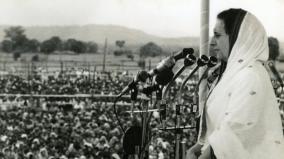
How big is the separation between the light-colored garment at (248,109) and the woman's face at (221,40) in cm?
4

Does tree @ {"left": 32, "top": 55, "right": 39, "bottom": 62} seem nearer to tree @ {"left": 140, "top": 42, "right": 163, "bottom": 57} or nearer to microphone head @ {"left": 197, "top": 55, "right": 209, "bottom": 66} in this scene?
tree @ {"left": 140, "top": 42, "right": 163, "bottom": 57}

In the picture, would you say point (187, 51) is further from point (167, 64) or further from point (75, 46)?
point (75, 46)

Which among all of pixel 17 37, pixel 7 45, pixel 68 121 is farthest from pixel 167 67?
pixel 7 45

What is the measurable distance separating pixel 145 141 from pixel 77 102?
55.3 ft

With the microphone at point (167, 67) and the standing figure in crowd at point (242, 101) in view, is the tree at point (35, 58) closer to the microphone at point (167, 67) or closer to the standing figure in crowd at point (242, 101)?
the microphone at point (167, 67)

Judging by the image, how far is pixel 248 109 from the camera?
1517mm

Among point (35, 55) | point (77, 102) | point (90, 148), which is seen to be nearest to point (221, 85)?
point (90, 148)

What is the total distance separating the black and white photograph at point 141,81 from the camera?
1569 mm

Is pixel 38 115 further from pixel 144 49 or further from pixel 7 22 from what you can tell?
pixel 144 49

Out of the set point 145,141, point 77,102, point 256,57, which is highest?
point 256,57

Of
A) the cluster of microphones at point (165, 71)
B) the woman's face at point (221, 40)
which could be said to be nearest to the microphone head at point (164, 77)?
the cluster of microphones at point (165, 71)

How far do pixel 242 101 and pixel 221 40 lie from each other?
24 cm

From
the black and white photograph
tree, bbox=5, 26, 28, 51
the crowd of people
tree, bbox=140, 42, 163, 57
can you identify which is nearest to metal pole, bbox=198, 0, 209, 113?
the black and white photograph

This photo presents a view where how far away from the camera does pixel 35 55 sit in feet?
95.0
